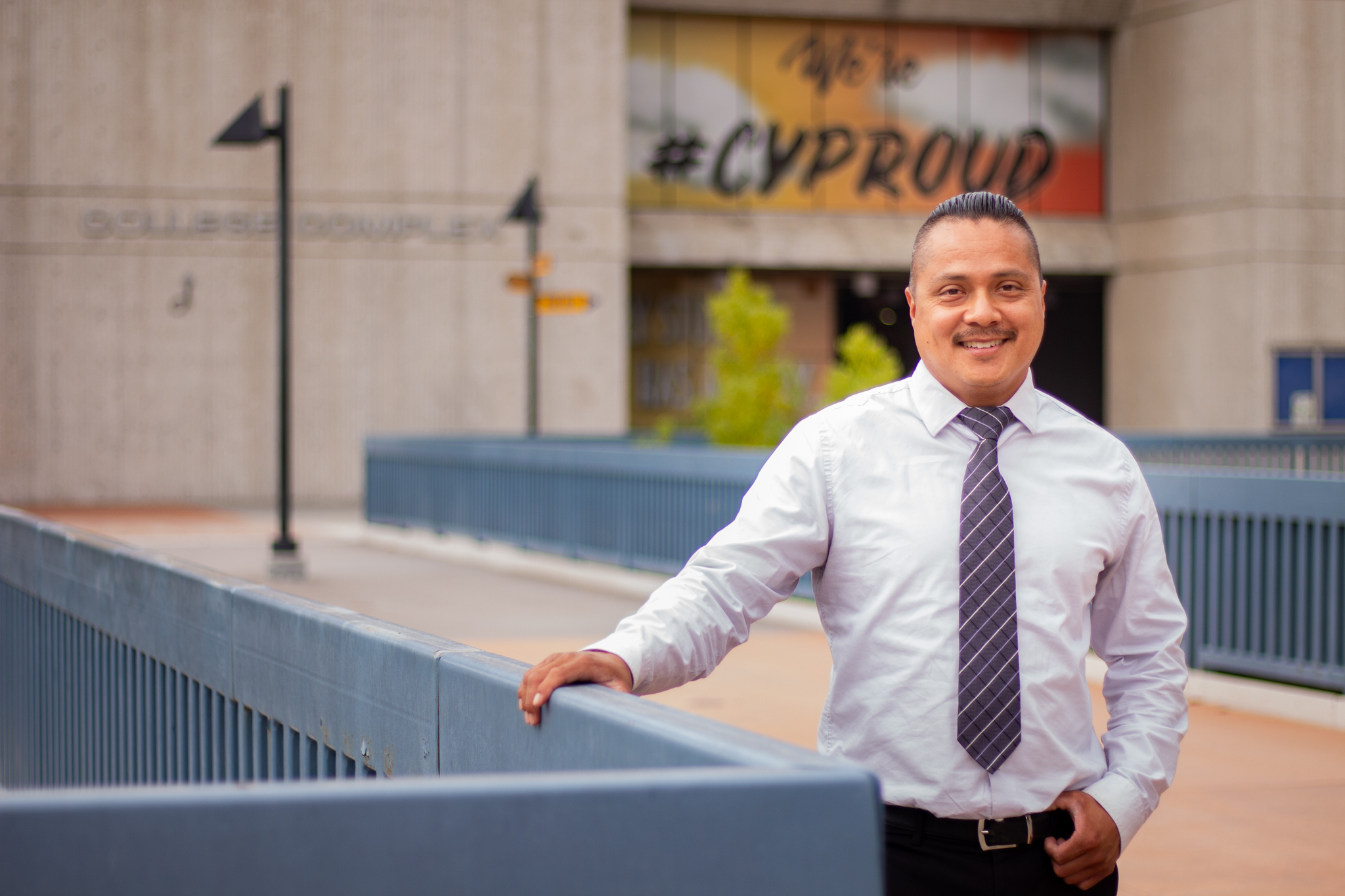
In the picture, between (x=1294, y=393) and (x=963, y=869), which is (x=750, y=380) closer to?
(x=963, y=869)

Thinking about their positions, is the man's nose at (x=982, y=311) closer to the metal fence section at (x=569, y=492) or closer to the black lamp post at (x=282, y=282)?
the metal fence section at (x=569, y=492)

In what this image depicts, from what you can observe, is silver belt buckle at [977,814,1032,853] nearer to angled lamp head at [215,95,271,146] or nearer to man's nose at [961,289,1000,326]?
man's nose at [961,289,1000,326]

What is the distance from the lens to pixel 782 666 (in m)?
9.30

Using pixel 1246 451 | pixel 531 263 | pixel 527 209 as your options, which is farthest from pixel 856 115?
pixel 531 263

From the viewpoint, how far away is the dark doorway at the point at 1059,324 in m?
31.4

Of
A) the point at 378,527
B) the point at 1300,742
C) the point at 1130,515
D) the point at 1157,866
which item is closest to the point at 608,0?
the point at 378,527

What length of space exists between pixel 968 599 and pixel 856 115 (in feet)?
98.1

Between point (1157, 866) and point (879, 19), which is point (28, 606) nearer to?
point (1157, 866)

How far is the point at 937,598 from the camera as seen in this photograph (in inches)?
97.1

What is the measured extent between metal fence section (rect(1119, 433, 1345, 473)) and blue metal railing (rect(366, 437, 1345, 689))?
2.8 inches

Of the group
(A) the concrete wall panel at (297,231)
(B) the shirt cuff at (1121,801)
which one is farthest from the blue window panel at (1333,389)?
(B) the shirt cuff at (1121,801)

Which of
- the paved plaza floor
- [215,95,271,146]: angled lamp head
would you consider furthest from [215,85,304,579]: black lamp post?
the paved plaza floor

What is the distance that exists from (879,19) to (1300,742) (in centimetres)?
2583

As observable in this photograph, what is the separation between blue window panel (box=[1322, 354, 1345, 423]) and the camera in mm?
29328
